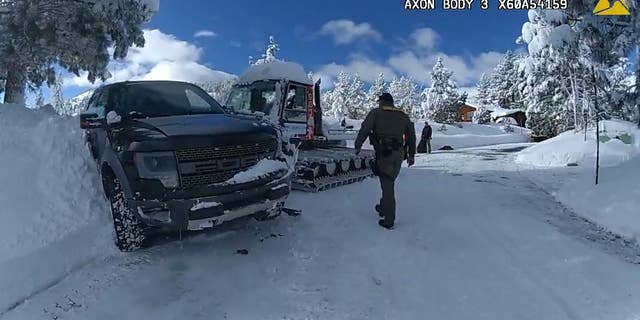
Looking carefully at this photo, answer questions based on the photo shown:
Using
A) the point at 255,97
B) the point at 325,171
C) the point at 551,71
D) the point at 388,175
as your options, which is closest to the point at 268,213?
the point at 388,175

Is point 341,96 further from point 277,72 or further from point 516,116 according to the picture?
point 277,72

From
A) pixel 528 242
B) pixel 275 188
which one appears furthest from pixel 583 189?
pixel 275 188

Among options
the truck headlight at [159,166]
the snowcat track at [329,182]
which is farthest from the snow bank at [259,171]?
the snowcat track at [329,182]

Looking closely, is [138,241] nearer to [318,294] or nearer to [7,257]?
[7,257]

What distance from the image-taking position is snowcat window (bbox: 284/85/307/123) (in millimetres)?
10398

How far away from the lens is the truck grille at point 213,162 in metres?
A: 4.28

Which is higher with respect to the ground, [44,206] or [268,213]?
[44,206]

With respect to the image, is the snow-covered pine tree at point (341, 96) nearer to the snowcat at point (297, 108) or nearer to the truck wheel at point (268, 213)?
the snowcat at point (297, 108)

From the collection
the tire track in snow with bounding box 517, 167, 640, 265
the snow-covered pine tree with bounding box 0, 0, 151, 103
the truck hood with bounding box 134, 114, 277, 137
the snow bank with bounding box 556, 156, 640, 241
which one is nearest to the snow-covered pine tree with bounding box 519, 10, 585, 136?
the snow bank with bounding box 556, 156, 640, 241

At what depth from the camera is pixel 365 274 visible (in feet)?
14.0

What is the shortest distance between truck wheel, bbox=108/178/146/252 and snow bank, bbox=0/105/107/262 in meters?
0.76

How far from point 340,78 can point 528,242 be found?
7696 centimetres

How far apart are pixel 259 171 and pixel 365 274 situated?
159 cm

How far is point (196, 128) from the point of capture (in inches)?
181
